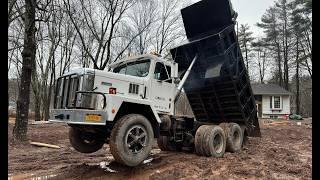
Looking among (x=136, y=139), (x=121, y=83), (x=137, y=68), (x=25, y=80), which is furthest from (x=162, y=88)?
(x=25, y=80)

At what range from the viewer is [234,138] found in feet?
32.0

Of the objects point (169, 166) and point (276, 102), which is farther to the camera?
point (276, 102)

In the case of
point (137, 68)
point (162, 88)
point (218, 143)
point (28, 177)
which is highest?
point (137, 68)

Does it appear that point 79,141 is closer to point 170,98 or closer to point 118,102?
point 118,102

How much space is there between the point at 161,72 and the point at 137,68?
63cm

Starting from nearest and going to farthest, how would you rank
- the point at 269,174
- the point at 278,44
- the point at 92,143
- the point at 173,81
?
the point at 269,174
the point at 92,143
the point at 173,81
the point at 278,44

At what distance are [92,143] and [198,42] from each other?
4202 mm

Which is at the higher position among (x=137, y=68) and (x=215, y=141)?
(x=137, y=68)

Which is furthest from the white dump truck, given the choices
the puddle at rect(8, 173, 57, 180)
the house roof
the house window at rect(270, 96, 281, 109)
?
the house window at rect(270, 96, 281, 109)

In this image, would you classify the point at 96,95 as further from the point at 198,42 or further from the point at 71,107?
the point at 198,42

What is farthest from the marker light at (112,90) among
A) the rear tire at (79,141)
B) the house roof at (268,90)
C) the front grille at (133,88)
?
the house roof at (268,90)

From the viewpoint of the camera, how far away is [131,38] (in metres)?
27.6

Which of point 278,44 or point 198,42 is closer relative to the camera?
point 198,42

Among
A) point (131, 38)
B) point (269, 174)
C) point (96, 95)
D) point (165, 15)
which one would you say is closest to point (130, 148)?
point (96, 95)
